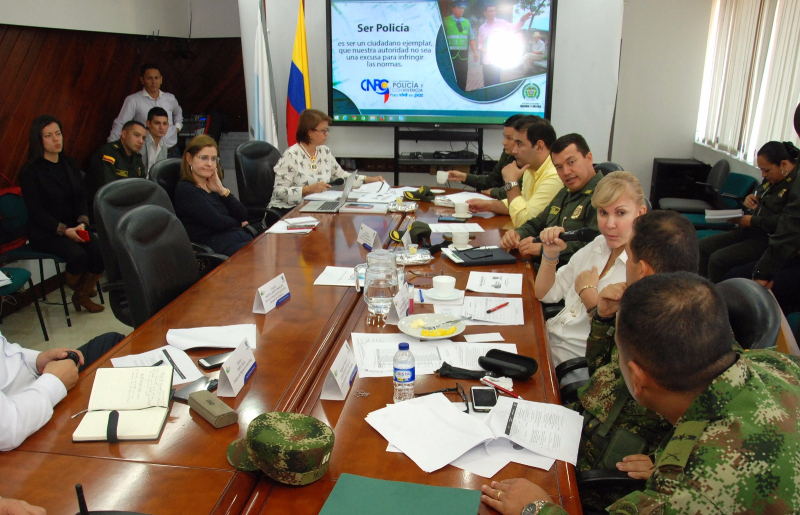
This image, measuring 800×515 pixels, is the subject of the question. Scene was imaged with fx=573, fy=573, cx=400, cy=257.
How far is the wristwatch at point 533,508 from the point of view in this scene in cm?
106

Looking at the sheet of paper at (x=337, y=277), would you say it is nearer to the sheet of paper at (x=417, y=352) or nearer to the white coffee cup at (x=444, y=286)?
the white coffee cup at (x=444, y=286)

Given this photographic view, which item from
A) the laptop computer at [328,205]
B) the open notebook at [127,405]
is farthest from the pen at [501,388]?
the laptop computer at [328,205]

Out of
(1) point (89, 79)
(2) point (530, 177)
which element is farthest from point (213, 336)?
(1) point (89, 79)

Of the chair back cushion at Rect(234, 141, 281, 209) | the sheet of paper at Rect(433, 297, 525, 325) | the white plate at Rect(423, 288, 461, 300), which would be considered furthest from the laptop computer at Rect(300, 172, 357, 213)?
the sheet of paper at Rect(433, 297, 525, 325)

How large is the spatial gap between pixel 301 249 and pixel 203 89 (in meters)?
4.31

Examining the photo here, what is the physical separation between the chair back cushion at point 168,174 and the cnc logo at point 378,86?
2379 mm

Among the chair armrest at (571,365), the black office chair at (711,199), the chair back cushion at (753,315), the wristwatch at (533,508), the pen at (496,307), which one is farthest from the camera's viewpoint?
the black office chair at (711,199)

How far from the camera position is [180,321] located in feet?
6.47

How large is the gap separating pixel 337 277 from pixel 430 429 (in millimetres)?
1153

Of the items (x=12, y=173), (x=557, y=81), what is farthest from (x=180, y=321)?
(x=557, y=81)

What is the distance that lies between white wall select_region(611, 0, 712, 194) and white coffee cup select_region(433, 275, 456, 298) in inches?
194

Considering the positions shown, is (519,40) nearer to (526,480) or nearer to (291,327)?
(291,327)

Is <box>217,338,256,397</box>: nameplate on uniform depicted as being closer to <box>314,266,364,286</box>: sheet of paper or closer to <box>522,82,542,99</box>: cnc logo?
<box>314,266,364,286</box>: sheet of paper

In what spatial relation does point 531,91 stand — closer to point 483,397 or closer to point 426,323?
point 426,323
